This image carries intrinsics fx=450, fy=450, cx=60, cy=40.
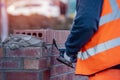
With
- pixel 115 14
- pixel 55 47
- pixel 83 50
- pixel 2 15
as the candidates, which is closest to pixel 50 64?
pixel 55 47

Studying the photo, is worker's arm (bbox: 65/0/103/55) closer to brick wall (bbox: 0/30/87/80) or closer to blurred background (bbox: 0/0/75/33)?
brick wall (bbox: 0/30/87/80)

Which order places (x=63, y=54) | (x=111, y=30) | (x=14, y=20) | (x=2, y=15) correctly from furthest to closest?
(x=14, y=20), (x=2, y=15), (x=63, y=54), (x=111, y=30)

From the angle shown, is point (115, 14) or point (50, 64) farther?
point (50, 64)

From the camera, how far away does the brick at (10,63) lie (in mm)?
3203

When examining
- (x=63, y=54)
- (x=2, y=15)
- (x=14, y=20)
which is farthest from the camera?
(x=14, y=20)

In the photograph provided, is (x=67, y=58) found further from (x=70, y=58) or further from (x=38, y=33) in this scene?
(x=38, y=33)

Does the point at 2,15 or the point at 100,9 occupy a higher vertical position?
the point at 100,9

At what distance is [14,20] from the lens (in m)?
13.2

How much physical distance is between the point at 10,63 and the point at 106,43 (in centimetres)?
84

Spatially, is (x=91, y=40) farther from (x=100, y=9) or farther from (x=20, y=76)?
(x=20, y=76)

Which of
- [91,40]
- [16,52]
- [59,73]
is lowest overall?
[59,73]

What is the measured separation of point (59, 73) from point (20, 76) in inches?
17.5

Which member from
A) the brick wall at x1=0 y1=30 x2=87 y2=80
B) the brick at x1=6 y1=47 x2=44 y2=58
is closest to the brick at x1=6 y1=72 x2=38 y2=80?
the brick wall at x1=0 y1=30 x2=87 y2=80

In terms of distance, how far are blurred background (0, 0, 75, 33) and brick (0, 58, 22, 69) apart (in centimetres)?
943
